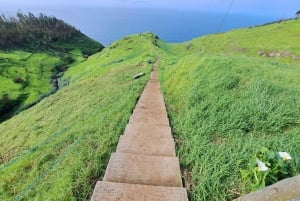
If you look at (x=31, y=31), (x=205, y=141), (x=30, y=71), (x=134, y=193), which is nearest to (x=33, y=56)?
(x=30, y=71)

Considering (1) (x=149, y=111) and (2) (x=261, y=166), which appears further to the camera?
(1) (x=149, y=111)

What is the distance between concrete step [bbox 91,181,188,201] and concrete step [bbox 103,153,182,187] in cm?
29

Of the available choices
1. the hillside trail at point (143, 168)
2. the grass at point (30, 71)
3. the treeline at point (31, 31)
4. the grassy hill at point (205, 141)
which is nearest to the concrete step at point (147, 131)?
the hillside trail at point (143, 168)

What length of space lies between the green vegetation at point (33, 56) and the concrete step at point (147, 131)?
120ft

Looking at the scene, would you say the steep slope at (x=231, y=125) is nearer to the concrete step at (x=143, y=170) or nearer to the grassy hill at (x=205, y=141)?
the grassy hill at (x=205, y=141)

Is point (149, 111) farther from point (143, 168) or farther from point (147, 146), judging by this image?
Answer: point (143, 168)

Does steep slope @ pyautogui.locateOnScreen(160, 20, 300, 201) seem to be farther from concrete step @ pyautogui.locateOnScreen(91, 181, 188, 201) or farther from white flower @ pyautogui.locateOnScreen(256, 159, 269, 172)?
concrete step @ pyautogui.locateOnScreen(91, 181, 188, 201)

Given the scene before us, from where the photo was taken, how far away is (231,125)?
670cm

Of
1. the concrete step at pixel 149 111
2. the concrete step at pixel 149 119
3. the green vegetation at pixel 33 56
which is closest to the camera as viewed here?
the concrete step at pixel 149 119

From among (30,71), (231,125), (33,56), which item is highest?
(231,125)

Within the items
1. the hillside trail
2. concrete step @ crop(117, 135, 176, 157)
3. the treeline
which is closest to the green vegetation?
the treeline

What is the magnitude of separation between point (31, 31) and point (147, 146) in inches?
3455

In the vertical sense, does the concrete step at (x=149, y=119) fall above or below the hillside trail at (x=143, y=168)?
above

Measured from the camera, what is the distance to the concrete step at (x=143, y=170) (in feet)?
16.9
